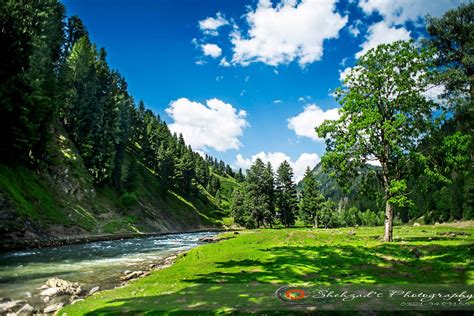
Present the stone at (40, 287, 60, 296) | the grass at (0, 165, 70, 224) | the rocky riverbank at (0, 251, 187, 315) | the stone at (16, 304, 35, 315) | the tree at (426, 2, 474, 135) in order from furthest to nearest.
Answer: the grass at (0, 165, 70, 224)
the tree at (426, 2, 474, 135)
the stone at (40, 287, 60, 296)
the rocky riverbank at (0, 251, 187, 315)
the stone at (16, 304, 35, 315)

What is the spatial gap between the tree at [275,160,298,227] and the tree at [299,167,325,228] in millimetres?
13604

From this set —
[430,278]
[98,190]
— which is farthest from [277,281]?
[98,190]

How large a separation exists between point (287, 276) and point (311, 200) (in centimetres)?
7794

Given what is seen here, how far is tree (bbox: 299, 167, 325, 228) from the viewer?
91.6 metres

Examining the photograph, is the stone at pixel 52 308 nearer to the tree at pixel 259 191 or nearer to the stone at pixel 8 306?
the stone at pixel 8 306

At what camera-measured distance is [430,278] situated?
14.4 metres

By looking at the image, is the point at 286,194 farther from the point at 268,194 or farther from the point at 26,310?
the point at 26,310

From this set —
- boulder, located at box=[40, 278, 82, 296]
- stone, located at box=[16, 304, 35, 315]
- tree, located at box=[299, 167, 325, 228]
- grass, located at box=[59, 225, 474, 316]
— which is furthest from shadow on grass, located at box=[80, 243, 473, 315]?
A: tree, located at box=[299, 167, 325, 228]

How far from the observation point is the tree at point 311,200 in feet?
301

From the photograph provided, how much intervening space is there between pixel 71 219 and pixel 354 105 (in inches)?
1943

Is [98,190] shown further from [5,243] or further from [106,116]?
[5,243]

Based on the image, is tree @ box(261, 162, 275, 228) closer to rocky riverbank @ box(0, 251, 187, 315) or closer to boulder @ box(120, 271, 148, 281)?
boulder @ box(120, 271, 148, 281)

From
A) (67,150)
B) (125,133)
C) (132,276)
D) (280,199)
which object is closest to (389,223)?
(132,276)

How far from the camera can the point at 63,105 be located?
7588 cm
